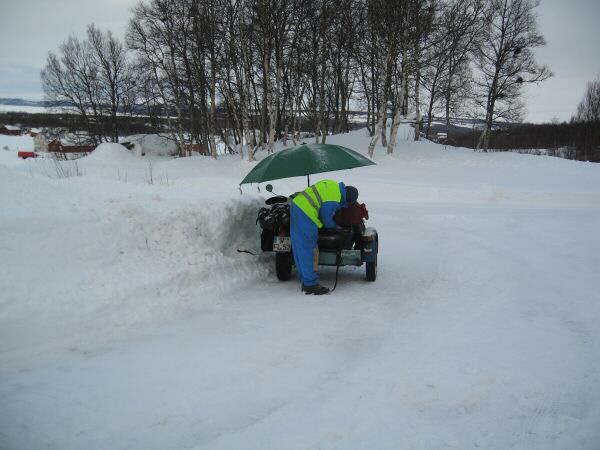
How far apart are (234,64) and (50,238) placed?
1980 cm

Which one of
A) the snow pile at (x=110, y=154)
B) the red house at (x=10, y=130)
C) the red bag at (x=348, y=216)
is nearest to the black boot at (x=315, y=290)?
the red bag at (x=348, y=216)

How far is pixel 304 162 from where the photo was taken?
6.12 meters

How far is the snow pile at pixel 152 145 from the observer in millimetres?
32719

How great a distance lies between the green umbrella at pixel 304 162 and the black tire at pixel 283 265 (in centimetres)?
113

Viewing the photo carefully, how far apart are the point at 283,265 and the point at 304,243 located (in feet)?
2.35

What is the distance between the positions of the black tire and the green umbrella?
3.71 feet

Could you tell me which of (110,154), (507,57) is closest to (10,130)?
(110,154)

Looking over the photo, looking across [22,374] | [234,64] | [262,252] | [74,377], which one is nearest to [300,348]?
[74,377]

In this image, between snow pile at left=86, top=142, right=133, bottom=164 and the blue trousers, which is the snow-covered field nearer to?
the blue trousers

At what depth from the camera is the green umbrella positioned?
237 inches

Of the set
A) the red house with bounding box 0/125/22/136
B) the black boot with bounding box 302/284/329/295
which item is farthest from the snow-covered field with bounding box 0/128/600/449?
the red house with bounding box 0/125/22/136

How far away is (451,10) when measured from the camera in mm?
26734

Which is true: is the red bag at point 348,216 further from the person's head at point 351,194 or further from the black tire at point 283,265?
the black tire at point 283,265

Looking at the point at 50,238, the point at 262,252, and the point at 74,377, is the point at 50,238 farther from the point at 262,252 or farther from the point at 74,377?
the point at 262,252
